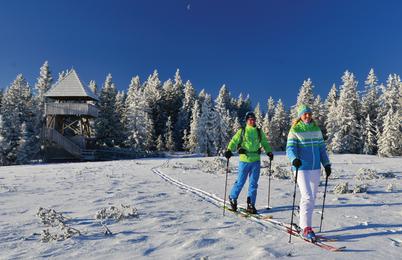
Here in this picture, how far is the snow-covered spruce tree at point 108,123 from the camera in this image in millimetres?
53781

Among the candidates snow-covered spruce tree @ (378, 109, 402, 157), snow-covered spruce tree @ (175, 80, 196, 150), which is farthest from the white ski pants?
snow-covered spruce tree @ (175, 80, 196, 150)

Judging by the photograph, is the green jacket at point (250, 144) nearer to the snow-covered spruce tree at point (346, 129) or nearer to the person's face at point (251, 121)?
the person's face at point (251, 121)

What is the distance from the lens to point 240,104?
103688 mm

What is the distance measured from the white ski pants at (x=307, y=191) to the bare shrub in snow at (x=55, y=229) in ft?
12.6

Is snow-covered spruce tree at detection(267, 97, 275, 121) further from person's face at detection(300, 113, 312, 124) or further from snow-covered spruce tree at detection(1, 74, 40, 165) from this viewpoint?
person's face at detection(300, 113, 312, 124)

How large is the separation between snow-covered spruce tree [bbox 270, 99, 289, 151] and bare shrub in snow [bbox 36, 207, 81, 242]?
66841 millimetres

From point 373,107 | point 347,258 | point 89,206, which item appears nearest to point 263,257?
point 347,258

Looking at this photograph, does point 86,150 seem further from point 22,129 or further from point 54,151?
point 22,129

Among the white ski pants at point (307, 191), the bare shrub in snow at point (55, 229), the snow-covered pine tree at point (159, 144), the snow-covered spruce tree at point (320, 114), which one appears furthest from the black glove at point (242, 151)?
the snow-covered spruce tree at point (320, 114)

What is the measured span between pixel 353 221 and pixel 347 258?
8.11 feet

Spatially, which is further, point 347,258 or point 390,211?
point 390,211

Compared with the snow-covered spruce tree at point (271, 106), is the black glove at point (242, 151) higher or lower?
lower

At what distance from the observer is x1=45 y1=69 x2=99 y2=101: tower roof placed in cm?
3875

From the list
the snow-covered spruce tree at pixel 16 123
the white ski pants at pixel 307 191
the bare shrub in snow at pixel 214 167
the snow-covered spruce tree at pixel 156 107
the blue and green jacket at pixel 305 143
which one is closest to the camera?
the white ski pants at pixel 307 191
